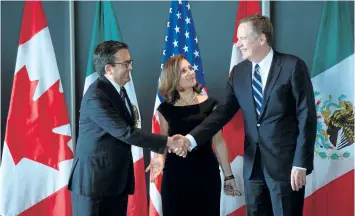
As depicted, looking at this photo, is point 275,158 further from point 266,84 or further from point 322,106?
point 322,106

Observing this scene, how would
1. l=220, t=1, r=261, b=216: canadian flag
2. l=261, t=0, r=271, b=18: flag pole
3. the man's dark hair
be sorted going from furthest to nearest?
l=261, t=0, r=271, b=18: flag pole, l=220, t=1, r=261, b=216: canadian flag, the man's dark hair

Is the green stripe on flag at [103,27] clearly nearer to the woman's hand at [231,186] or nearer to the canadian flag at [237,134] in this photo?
the canadian flag at [237,134]

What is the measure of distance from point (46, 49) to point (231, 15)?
1.41 metres

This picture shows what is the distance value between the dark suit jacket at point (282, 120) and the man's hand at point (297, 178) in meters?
0.03

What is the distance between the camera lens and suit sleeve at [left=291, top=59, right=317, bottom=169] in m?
2.08

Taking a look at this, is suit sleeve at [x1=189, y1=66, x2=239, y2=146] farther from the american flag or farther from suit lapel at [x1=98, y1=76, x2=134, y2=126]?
the american flag

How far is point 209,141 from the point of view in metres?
2.54

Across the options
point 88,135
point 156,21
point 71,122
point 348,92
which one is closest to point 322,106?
point 348,92

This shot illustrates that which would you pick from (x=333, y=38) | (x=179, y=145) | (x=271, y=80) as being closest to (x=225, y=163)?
(x=179, y=145)

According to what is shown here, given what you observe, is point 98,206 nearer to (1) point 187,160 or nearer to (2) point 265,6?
(1) point 187,160

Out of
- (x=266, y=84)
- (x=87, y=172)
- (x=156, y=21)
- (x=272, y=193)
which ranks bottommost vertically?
(x=272, y=193)

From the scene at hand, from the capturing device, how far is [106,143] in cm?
214

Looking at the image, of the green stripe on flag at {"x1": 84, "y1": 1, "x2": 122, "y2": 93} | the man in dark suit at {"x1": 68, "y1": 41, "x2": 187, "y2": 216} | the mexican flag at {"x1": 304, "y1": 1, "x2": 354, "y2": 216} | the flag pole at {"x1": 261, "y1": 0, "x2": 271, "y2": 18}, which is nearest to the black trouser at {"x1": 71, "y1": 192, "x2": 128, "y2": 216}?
the man in dark suit at {"x1": 68, "y1": 41, "x2": 187, "y2": 216}

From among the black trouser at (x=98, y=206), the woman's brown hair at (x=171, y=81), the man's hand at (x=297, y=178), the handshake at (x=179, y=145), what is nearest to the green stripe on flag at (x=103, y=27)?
the woman's brown hair at (x=171, y=81)
